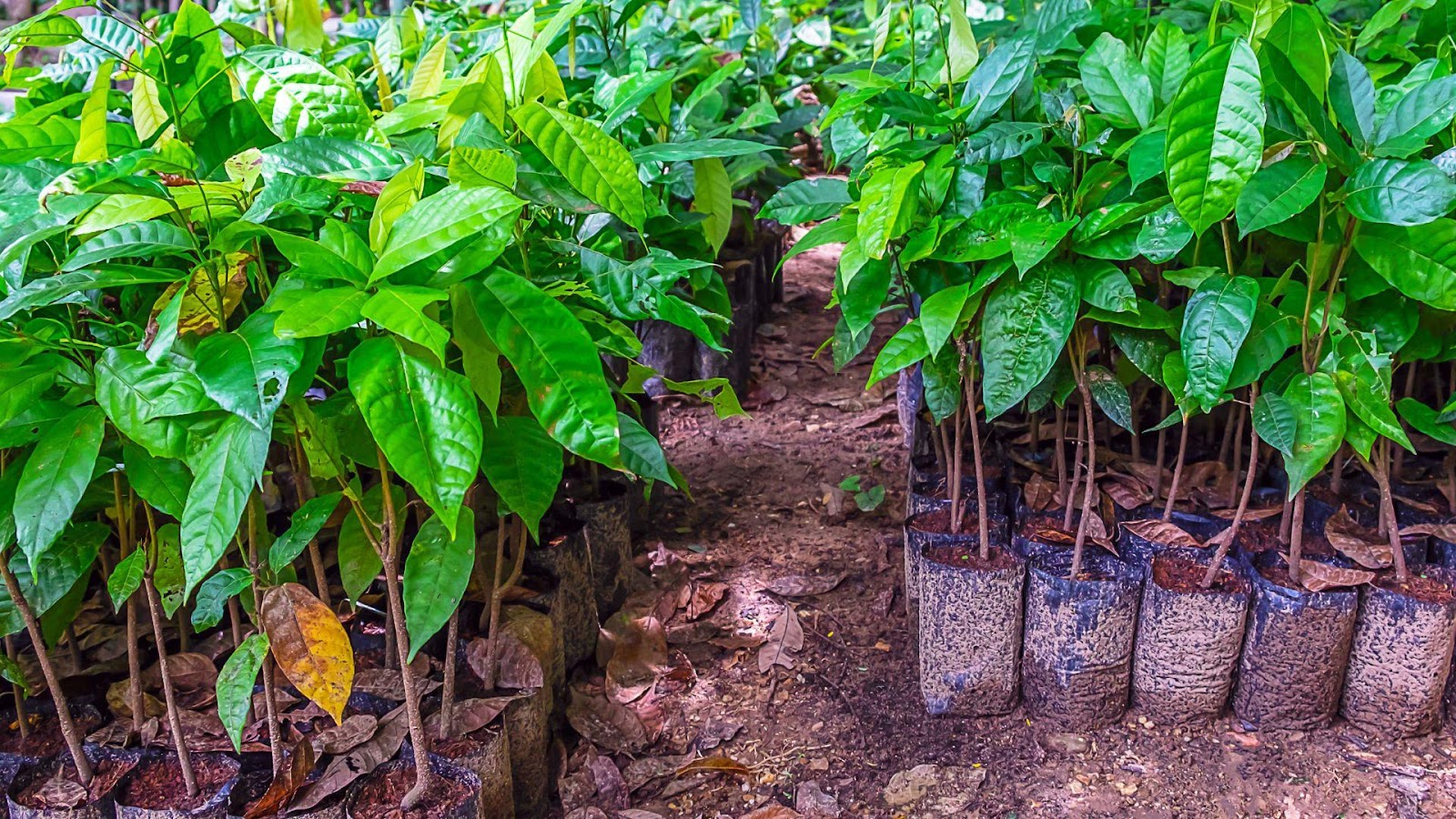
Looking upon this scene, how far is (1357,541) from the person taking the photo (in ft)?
5.39

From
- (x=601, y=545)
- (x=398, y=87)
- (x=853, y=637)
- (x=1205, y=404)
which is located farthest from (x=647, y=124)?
(x=1205, y=404)

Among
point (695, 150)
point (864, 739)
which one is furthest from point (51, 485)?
point (864, 739)

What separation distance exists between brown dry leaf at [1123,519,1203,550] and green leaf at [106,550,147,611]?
141cm

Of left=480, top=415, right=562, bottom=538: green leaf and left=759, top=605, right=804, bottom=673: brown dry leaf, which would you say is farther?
left=759, top=605, right=804, bottom=673: brown dry leaf

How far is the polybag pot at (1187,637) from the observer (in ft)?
5.33

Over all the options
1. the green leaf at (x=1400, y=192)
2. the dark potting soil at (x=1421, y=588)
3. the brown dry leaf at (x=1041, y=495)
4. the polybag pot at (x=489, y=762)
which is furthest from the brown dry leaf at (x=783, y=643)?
the green leaf at (x=1400, y=192)

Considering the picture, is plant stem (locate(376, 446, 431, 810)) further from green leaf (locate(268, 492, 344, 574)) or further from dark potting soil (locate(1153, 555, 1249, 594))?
dark potting soil (locate(1153, 555, 1249, 594))

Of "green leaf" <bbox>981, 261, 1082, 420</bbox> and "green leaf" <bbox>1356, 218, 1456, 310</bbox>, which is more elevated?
"green leaf" <bbox>1356, 218, 1456, 310</bbox>

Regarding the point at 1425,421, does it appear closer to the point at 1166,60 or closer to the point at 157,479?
the point at 1166,60

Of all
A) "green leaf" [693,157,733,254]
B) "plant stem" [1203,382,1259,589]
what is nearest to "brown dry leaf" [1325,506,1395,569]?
"plant stem" [1203,382,1259,589]

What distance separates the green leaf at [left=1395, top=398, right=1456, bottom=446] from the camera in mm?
1501

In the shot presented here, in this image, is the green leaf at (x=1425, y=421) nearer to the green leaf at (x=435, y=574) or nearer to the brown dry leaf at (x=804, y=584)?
the brown dry leaf at (x=804, y=584)

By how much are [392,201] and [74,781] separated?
2.84ft

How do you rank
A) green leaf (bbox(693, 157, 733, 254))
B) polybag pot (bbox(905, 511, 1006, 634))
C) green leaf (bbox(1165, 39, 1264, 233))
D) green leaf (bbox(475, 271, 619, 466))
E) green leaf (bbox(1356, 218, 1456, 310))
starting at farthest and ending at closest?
green leaf (bbox(693, 157, 733, 254)) < polybag pot (bbox(905, 511, 1006, 634)) < green leaf (bbox(1356, 218, 1456, 310)) < green leaf (bbox(1165, 39, 1264, 233)) < green leaf (bbox(475, 271, 619, 466))
